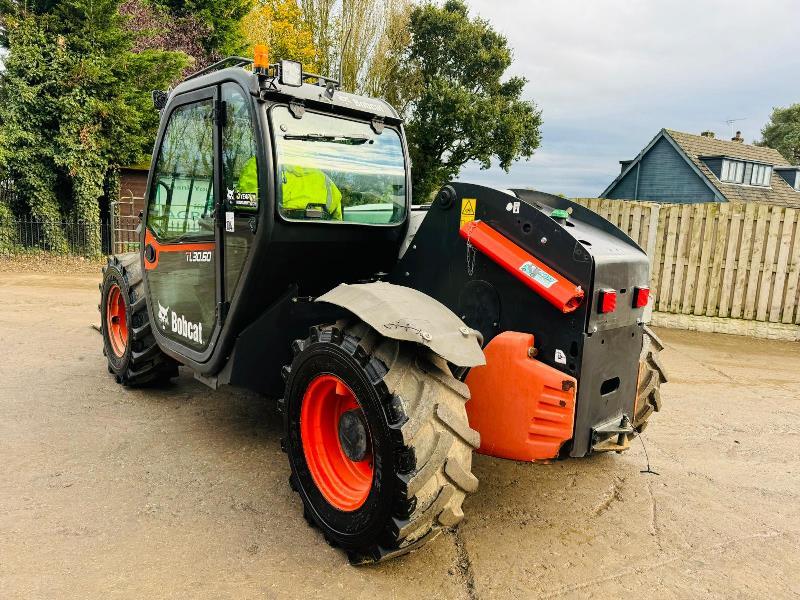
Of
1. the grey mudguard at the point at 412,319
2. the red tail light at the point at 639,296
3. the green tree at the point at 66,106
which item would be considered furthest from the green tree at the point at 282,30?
the red tail light at the point at 639,296

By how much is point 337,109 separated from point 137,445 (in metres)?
2.54

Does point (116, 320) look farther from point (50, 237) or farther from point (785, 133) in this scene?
point (785, 133)

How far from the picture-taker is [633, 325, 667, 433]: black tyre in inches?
137

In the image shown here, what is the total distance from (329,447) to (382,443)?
2.14ft

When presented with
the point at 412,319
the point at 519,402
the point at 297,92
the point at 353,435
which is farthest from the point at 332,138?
the point at 519,402

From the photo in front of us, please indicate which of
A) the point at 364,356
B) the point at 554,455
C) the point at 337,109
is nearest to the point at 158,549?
the point at 364,356

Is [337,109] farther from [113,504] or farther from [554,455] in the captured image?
[113,504]

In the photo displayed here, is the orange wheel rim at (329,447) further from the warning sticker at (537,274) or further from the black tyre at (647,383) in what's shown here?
the black tyre at (647,383)

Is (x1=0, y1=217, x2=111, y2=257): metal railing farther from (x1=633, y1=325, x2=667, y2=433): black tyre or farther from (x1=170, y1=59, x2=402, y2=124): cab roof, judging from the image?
(x1=633, y1=325, x2=667, y2=433): black tyre

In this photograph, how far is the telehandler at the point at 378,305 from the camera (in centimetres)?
258

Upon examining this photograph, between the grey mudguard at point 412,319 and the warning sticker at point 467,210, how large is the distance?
49 cm

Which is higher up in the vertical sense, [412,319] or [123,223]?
[412,319]

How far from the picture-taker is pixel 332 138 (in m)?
3.46

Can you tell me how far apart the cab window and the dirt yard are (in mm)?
1447
